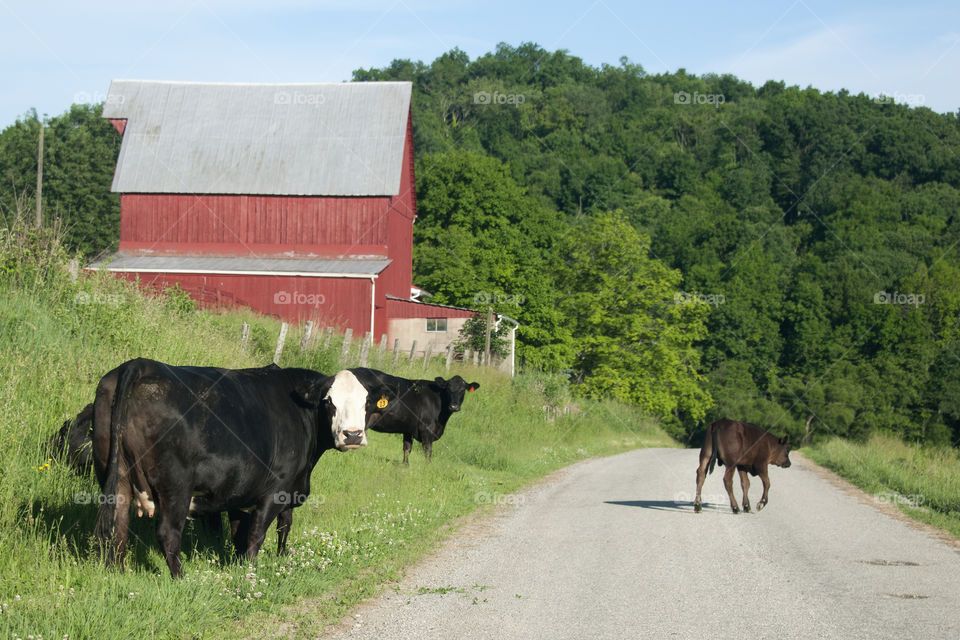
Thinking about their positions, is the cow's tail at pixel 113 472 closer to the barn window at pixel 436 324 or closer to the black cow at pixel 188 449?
the black cow at pixel 188 449

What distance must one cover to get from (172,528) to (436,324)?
111ft

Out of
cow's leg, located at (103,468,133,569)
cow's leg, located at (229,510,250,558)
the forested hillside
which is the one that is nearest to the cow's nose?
cow's leg, located at (229,510,250,558)

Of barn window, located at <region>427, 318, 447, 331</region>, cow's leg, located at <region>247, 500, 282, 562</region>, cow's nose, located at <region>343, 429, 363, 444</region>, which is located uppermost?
barn window, located at <region>427, 318, 447, 331</region>

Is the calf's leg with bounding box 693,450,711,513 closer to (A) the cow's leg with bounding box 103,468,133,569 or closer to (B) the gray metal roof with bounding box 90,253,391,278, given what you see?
(A) the cow's leg with bounding box 103,468,133,569

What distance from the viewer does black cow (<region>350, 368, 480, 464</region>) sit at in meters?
15.2

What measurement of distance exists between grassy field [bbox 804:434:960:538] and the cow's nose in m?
7.69

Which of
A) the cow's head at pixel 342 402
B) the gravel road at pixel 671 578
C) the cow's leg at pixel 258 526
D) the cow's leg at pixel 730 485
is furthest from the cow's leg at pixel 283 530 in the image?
the cow's leg at pixel 730 485

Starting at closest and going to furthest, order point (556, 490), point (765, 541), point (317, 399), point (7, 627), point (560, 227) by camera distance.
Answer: point (7, 627) → point (317, 399) → point (765, 541) → point (556, 490) → point (560, 227)

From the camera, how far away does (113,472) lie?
20.7 feet

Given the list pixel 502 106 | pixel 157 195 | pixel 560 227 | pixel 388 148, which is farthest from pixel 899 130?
pixel 157 195

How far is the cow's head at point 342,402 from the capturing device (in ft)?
26.1

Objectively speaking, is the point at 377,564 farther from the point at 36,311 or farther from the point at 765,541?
the point at 36,311

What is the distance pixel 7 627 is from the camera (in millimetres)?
5059

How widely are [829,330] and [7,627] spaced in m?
76.4
